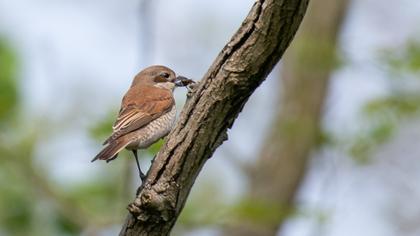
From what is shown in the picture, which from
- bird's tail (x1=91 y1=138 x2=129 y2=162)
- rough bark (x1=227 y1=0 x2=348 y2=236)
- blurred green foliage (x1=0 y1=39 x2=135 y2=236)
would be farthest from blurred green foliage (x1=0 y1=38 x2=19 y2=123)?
bird's tail (x1=91 y1=138 x2=129 y2=162)

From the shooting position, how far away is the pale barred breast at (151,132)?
19.6ft

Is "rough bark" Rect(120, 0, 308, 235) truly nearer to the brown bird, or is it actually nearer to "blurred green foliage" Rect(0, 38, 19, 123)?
the brown bird

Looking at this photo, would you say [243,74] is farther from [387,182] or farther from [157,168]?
[387,182]

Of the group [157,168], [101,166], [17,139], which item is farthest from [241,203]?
[157,168]

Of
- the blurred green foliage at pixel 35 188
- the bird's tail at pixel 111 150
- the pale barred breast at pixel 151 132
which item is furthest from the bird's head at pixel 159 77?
the blurred green foliage at pixel 35 188

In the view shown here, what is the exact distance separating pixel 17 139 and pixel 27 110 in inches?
19.0

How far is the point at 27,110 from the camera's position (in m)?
10.9

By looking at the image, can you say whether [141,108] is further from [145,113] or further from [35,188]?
[35,188]

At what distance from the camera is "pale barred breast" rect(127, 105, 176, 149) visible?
5969 millimetres

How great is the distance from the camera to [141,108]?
6324 mm

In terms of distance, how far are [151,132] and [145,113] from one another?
242 millimetres

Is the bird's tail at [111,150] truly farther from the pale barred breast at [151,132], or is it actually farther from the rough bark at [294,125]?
the rough bark at [294,125]

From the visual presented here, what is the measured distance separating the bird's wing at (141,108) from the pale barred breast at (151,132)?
0.04 meters

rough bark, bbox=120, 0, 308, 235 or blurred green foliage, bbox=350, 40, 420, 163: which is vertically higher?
blurred green foliage, bbox=350, 40, 420, 163
